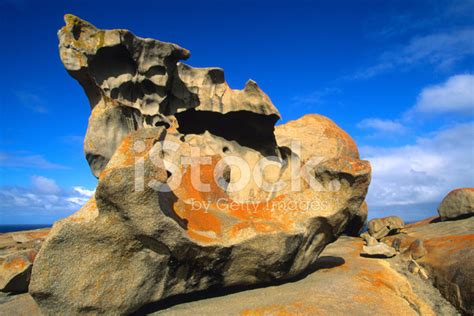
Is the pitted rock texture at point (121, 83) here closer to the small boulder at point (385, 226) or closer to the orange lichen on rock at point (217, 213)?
the orange lichen on rock at point (217, 213)

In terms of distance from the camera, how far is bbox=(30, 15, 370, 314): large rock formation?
4527 millimetres

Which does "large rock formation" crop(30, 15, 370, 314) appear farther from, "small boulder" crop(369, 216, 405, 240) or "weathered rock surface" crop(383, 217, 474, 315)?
"small boulder" crop(369, 216, 405, 240)

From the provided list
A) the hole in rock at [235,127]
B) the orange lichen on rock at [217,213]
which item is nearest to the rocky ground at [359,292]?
the orange lichen on rock at [217,213]

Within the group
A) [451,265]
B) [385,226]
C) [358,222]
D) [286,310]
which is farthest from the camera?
[358,222]

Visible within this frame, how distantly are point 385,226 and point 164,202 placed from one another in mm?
11196

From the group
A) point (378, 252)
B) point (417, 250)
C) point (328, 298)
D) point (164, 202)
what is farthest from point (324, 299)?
point (417, 250)

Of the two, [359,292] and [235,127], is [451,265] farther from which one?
[235,127]

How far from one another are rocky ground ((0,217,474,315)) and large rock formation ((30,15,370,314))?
0.32 m

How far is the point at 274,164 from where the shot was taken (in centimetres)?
1155

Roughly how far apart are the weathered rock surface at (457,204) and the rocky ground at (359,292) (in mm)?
4556

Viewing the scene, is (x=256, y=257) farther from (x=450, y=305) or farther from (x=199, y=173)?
(x=450, y=305)

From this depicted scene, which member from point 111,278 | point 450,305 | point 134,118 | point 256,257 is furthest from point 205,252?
point 134,118

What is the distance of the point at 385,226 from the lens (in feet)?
44.1

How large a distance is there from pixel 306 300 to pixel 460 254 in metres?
4.21
